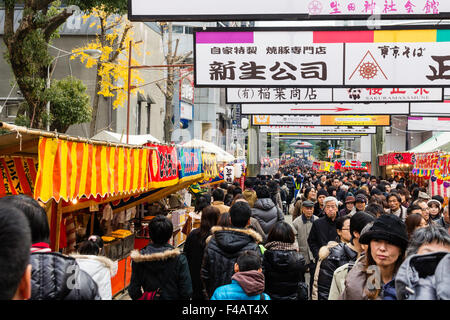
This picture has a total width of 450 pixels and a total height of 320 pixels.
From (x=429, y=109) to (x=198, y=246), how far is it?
10.7 metres

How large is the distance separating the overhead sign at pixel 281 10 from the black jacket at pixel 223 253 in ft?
8.27

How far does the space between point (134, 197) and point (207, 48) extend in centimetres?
620

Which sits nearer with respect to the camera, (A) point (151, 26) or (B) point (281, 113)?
(B) point (281, 113)

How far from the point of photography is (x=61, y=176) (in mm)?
5828

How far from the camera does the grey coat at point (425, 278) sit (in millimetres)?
2404

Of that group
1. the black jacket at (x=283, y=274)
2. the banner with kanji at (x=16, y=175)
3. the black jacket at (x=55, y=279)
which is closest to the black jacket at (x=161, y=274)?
the black jacket at (x=283, y=274)

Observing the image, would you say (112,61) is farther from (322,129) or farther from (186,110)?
(186,110)

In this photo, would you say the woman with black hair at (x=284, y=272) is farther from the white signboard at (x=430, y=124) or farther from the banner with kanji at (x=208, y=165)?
the white signboard at (x=430, y=124)

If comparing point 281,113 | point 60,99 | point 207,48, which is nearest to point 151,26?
point 60,99

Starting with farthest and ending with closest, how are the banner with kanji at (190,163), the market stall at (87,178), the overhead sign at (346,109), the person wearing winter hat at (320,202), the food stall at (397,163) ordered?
the food stall at (397,163)
the overhead sign at (346,109)
the banner with kanji at (190,163)
the person wearing winter hat at (320,202)
the market stall at (87,178)

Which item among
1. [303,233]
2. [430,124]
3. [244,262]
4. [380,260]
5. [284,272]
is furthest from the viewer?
[430,124]

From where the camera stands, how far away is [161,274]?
4617 mm

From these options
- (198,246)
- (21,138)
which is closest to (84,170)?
(21,138)
